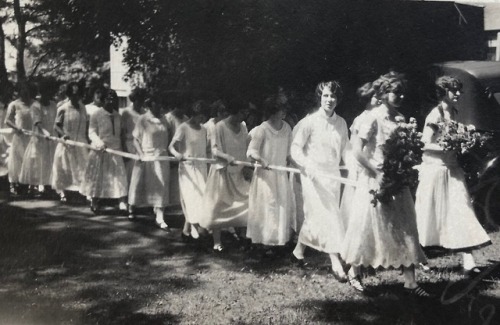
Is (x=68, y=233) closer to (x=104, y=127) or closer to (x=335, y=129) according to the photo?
(x=104, y=127)

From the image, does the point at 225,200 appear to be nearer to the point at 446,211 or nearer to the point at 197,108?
the point at 197,108

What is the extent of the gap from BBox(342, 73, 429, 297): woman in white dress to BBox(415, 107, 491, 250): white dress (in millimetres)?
1026

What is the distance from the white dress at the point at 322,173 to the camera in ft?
19.7

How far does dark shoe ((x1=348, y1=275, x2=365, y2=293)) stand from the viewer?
Answer: 551 centimetres

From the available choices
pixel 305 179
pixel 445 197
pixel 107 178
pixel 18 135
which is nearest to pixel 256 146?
pixel 305 179

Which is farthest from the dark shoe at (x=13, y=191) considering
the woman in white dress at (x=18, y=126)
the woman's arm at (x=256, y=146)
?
the woman's arm at (x=256, y=146)

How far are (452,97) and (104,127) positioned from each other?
526 cm

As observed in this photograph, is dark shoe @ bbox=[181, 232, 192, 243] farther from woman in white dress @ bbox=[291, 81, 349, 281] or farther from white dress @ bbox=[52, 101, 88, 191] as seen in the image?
white dress @ bbox=[52, 101, 88, 191]

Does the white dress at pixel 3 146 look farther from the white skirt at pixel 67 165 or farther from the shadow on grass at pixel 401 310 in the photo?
the shadow on grass at pixel 401 310

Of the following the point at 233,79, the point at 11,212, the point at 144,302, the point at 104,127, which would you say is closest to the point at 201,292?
the point at 144,302

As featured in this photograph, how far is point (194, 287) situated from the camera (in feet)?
18.9

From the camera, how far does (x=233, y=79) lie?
10.9m

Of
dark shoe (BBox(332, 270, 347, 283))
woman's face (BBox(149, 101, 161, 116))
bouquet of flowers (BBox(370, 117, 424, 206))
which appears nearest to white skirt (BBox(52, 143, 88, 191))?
woman's face (BBox(149, 101, 161, 116))

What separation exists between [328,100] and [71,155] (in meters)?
6.00
